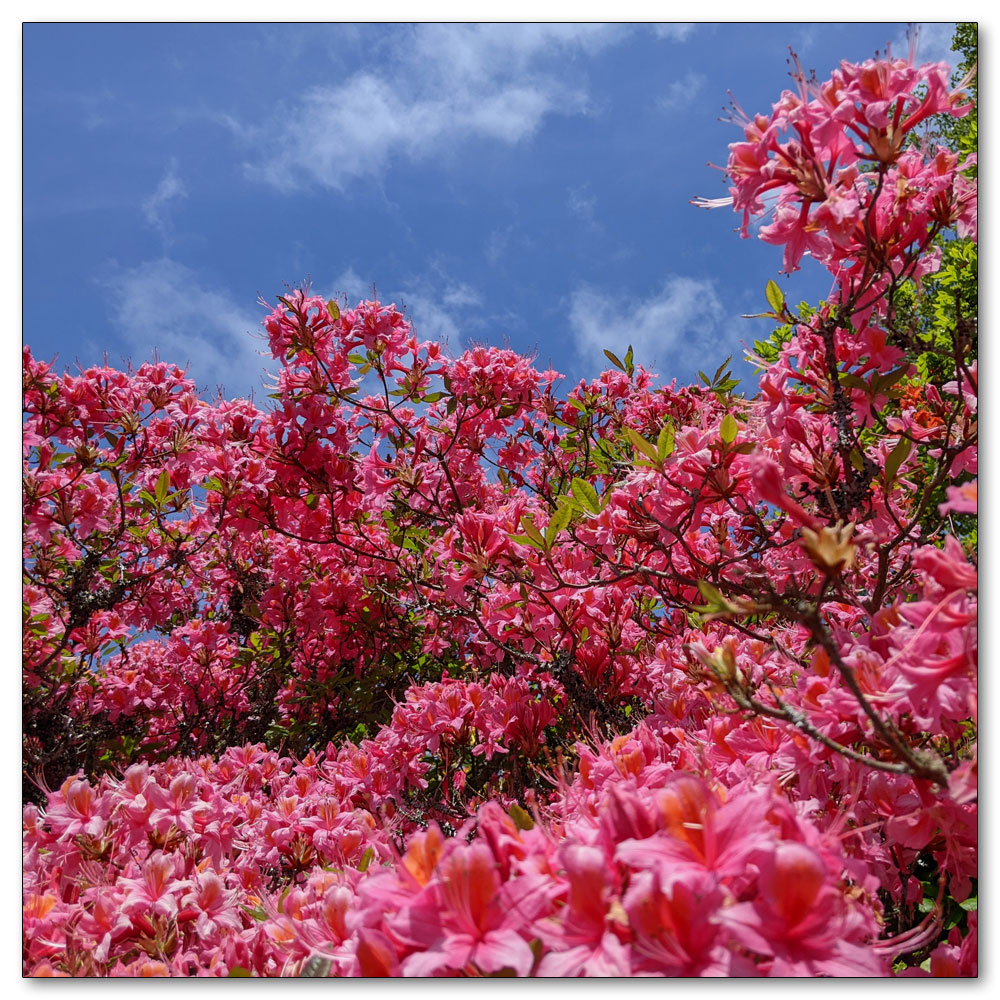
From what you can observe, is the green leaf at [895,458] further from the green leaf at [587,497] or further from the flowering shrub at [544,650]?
the green leaf at [587,497]

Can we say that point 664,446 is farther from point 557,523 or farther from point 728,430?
point 557,523

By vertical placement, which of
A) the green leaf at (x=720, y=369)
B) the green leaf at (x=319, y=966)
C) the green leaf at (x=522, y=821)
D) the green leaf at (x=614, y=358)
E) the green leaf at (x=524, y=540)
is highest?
the green leaf at (x=614, y=358)

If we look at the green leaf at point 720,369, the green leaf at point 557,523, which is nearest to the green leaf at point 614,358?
the green leaf at point 720,369

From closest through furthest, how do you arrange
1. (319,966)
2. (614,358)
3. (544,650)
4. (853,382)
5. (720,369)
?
(319,966)
(853,382)
(544,650)
(720,369)
(614,358)

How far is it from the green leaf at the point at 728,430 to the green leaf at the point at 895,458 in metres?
0.30

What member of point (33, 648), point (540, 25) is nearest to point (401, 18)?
point (540, 25)

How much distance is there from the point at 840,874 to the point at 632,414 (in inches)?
102

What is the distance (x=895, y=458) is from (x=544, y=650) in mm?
1033

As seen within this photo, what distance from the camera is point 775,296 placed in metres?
1.66

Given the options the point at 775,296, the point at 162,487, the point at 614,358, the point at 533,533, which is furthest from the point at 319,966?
the point at 614,358

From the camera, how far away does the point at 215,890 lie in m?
1.29

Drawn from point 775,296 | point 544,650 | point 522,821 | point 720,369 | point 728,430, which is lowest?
point 522,821

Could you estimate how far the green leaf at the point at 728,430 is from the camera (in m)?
1.43

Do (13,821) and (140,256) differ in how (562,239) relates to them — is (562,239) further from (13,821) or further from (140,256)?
(13,821)
